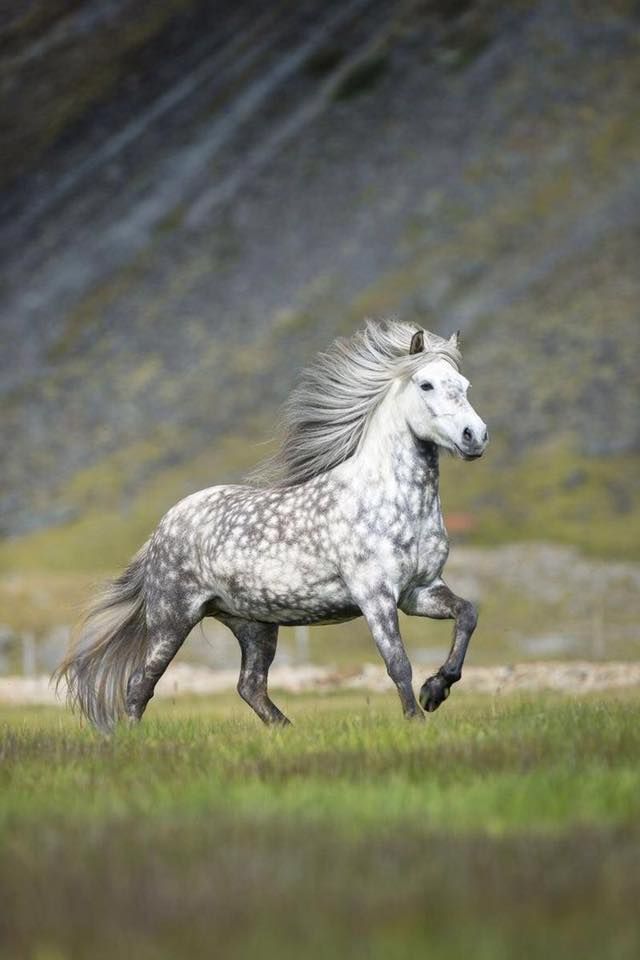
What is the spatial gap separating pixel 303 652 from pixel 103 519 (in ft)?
251

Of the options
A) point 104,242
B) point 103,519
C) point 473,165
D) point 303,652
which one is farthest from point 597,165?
point 303,652

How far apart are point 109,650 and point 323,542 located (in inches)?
111

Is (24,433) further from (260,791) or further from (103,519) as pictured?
(260,791)

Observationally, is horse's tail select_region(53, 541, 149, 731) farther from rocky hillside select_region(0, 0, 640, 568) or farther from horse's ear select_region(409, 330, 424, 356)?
rocky hillside select_region(0, 0, 640, 568)

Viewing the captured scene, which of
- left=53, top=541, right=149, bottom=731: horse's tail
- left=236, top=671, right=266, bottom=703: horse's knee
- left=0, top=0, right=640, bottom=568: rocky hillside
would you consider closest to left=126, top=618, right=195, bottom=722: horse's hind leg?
left=53, top=541, right=149, bottom=731: horse's tail

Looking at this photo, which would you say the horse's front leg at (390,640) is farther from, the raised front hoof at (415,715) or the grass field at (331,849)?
the grass field at (331,849)

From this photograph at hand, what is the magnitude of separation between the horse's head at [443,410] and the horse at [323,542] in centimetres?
1

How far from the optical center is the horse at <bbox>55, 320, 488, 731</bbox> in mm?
12031

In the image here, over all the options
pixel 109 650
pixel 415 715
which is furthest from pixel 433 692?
pixel 109 650

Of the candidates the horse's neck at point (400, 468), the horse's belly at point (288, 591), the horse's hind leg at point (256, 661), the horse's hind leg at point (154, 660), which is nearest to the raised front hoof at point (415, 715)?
the horse's belly at point (288, 591)

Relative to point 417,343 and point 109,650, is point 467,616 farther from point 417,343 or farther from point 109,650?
point 109,650

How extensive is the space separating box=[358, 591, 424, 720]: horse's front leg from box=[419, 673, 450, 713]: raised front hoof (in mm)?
77

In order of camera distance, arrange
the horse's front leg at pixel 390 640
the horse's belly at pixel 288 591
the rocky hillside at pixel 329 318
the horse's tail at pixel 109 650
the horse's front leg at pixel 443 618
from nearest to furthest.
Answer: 1. the horse's front leg at pixel 443 618
2. the horse's front leg at pixel 390 640
3. the horse's belly at pixel 288 591
4. the horse's tail at pixel 109 650
5. the rocky hillside at pixel 329 318

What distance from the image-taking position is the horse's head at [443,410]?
11867 mm
